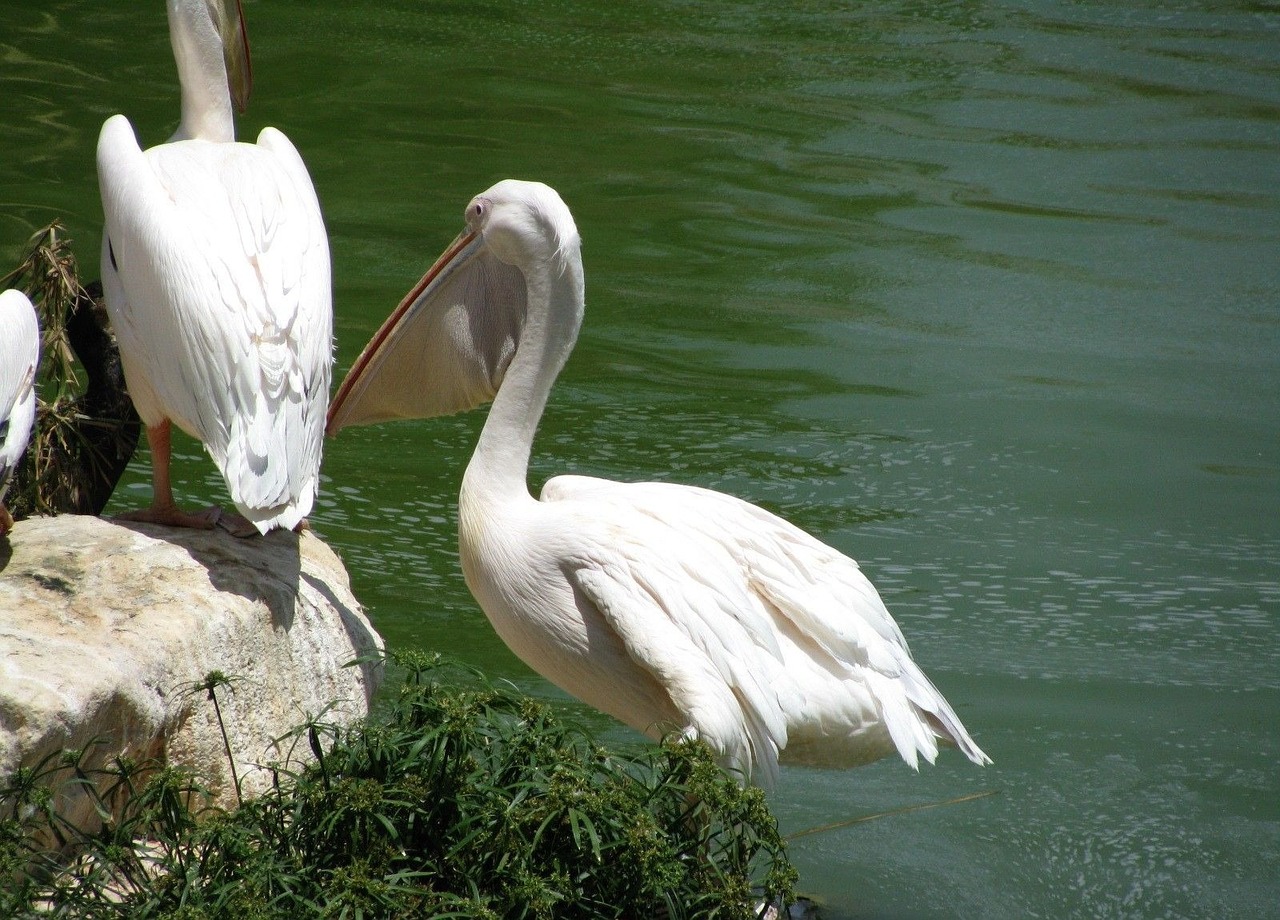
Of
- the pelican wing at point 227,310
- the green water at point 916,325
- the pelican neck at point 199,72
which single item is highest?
the pelican neck at point 199,72

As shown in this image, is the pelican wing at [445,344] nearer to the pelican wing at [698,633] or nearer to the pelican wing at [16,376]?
the pelican wing at [698,633]

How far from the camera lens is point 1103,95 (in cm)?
1018

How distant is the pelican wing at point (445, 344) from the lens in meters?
3.94

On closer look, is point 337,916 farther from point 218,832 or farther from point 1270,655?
A: point 1270,655

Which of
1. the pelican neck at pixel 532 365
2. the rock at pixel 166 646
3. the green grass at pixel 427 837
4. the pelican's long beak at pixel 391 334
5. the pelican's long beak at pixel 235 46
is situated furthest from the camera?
the pelican's long beak at pixel 235 46

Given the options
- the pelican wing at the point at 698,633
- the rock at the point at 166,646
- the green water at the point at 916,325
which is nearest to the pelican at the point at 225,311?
the rock at the point at 166,646

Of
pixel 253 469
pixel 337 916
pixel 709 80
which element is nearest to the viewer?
pixel 337 916

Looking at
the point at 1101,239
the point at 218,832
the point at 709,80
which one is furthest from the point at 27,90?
the point at 218,832

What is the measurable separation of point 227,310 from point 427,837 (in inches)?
49.4

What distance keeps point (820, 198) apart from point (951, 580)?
385cm

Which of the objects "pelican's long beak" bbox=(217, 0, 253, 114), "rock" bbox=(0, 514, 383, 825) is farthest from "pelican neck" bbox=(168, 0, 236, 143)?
"rock" bbox=(0, 514, 383, 825)

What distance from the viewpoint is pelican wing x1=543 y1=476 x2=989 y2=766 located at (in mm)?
3457

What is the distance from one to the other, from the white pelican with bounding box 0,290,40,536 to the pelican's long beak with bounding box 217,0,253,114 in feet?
4.22

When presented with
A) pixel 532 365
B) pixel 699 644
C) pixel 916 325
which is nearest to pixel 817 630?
pixel 699 644
